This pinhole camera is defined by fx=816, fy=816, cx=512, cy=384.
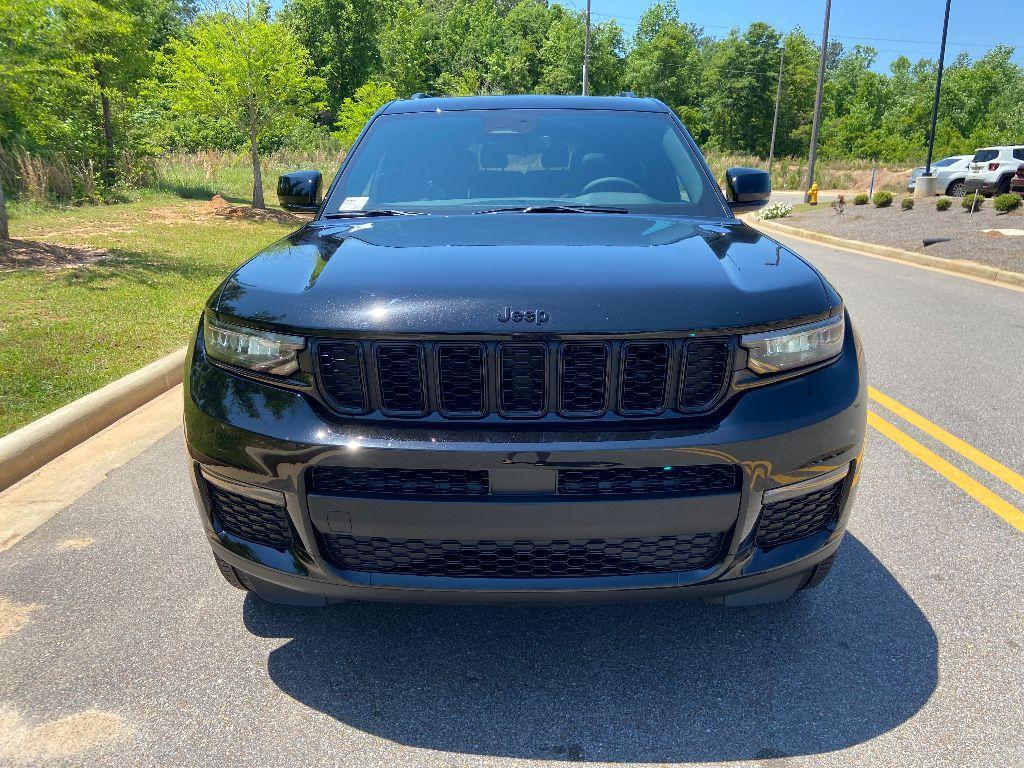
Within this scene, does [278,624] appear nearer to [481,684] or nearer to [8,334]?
[481,684]

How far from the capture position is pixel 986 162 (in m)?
26.9

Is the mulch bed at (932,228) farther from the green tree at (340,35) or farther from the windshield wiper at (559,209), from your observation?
the green tree at (340,35)

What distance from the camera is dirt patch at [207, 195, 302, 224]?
62.0 ft

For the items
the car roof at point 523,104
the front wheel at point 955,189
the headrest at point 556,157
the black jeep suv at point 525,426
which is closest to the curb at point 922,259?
the front wheel at point 955,189

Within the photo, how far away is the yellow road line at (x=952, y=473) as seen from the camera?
381 cm

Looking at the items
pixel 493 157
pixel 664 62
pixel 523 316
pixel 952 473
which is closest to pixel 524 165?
pixel 493 157

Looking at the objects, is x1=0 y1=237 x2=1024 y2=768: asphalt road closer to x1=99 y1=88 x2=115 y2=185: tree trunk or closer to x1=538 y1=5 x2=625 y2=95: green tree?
x1=99 y1=88 x2=115 y2=185: tree trunk

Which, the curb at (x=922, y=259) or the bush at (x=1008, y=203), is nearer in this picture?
the curb at (x=922, y=259)

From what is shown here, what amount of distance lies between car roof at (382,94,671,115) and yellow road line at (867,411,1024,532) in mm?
2398

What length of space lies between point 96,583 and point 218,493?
1.22 metres

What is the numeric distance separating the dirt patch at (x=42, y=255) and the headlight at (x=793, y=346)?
31.8 feet

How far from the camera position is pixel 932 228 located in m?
18.4

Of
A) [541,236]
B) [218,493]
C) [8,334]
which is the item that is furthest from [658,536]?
[8,334]

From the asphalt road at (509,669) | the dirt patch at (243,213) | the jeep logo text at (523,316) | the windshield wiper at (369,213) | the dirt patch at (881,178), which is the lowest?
the dirt patch at (881,178)
